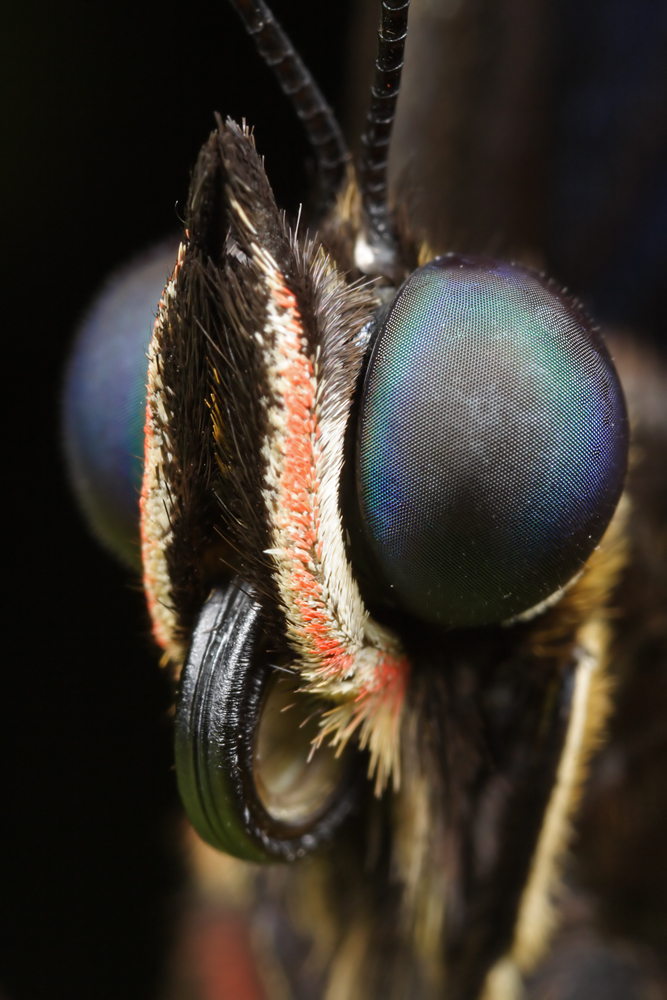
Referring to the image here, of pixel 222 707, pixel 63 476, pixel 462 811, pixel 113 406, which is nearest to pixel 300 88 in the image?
pixel 113 406

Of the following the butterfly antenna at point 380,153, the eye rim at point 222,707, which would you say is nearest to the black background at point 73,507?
the butterfly antenna at point 380,153

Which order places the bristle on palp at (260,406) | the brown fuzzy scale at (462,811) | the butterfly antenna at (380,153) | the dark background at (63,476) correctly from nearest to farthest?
the bristle on palp at (260,406)
the butterfly antenna at (380,153)
the brown fuzzy scale at (462,811)
the dark background at (63,476)

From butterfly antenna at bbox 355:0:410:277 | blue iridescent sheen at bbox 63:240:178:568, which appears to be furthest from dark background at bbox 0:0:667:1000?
butterfly antenna at bbox 355:0:410:277

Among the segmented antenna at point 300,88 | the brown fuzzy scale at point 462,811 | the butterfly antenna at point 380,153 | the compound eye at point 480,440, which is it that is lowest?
the brown fuzzy scale at point 462,811

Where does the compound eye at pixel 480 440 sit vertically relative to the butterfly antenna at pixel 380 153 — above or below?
below

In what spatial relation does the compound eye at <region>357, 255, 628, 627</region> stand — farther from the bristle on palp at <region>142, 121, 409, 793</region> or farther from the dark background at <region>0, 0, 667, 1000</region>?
the dark background at <region>0, 0, 667, 1000</region>

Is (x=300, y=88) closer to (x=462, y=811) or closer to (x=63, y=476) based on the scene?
(x=462, y=811)

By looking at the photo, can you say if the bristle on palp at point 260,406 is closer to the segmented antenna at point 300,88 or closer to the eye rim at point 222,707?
the eye rim at point 222,707
